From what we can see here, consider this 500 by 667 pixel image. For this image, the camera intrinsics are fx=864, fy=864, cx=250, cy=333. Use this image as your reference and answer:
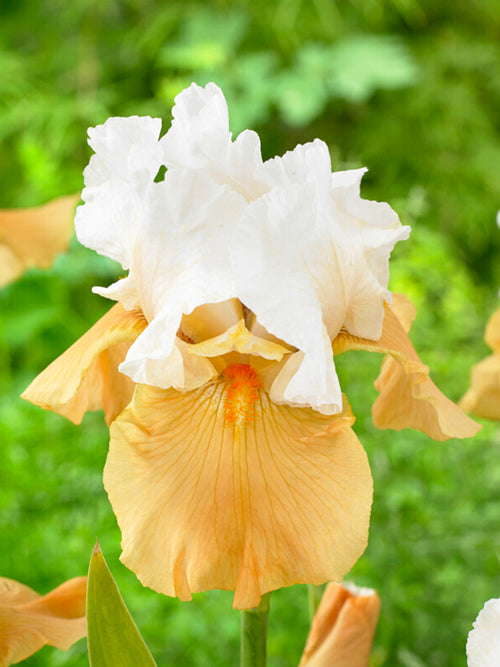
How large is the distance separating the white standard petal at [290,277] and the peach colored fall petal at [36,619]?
0.53 feet

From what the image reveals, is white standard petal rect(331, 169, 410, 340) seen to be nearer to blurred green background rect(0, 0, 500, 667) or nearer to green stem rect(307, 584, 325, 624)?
green stem rect(307, 584, 325, 624)

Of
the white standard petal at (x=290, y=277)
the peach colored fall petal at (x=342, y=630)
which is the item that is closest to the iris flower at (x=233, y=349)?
the white standard petal at (x=290, y=277)

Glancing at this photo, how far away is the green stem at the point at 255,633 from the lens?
39 centimetres

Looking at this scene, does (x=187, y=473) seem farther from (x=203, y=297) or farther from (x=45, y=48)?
(x=45, y=48)

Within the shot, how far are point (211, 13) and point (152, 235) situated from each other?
7.18 feet

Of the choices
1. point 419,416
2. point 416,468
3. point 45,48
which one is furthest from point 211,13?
point 419,416

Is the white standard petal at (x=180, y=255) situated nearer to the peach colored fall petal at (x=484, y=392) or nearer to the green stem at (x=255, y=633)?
the green stem at (x=255, y=633)

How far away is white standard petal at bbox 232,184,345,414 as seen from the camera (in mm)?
344

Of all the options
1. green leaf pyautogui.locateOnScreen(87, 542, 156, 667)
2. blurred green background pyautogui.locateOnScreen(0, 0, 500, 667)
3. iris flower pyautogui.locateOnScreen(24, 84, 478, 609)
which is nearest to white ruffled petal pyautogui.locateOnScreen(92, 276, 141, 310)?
iris flower pyautogui.locateOnScreen(24, 84, 478, 609)

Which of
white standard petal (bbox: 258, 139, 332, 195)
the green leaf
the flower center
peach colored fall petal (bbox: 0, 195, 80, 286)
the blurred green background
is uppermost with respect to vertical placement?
white standard petal (bbox: 258, 139, 332, 195)

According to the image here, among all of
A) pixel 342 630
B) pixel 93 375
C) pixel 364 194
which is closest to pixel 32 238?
pixel 93 375

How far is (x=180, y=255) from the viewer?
0.37 m

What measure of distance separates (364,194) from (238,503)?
185 centimetres

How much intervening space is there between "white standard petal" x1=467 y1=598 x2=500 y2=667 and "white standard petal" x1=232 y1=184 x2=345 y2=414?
10 cm
